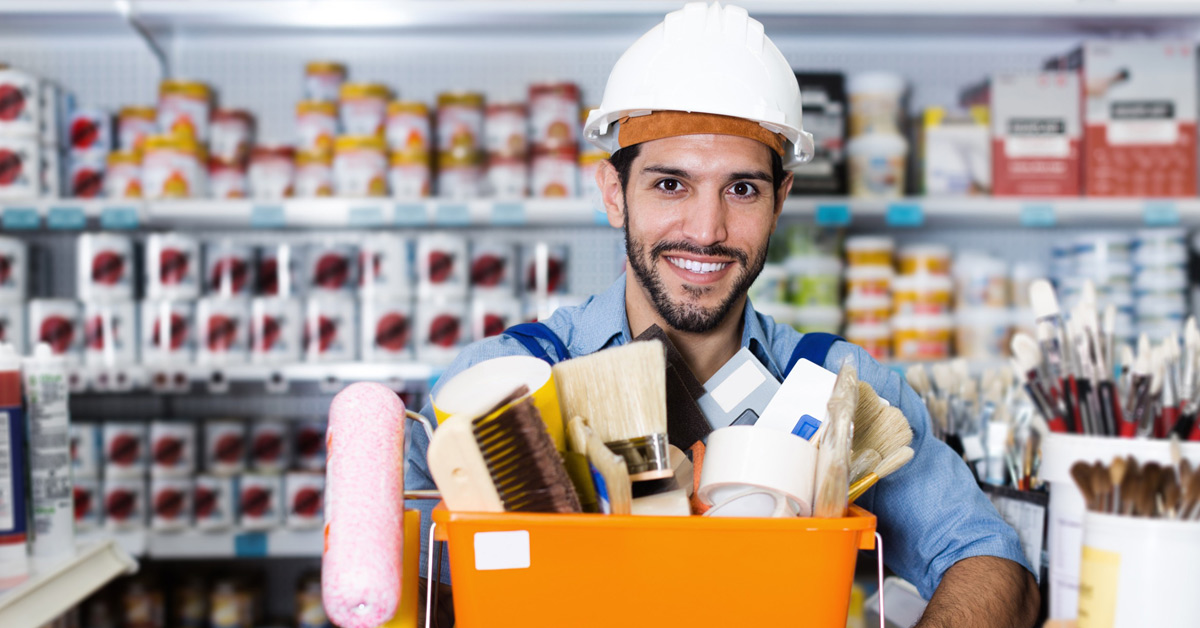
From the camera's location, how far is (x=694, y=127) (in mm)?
1107

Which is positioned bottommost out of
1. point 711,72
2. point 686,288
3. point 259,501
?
point 259,501

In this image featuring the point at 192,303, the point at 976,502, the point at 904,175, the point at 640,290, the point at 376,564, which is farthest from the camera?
the point at 904,175

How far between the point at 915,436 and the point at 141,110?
2.12 meters

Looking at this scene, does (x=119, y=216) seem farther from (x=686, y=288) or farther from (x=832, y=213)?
(x=832, y=213)

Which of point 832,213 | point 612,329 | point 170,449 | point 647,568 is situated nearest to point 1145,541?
point 647,568

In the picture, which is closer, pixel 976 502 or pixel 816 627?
pixel 816 627

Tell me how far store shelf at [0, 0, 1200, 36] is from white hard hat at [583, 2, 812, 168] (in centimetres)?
112

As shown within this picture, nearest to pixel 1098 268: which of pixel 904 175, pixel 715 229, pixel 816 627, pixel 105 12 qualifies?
pixel 904 175

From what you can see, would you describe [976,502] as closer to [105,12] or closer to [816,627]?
[816,627]

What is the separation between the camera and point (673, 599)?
65 cm

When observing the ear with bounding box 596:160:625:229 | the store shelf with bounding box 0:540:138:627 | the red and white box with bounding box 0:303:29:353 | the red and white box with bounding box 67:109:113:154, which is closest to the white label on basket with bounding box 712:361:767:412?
the ear with bounding box 596:160:625:229

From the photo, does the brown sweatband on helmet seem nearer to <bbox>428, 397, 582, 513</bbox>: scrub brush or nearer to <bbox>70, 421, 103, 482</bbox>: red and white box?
<bbox>428, 397, 582, 513</bbox>: scrub brush

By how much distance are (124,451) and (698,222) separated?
173 cm

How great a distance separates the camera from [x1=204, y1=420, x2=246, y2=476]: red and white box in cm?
224
